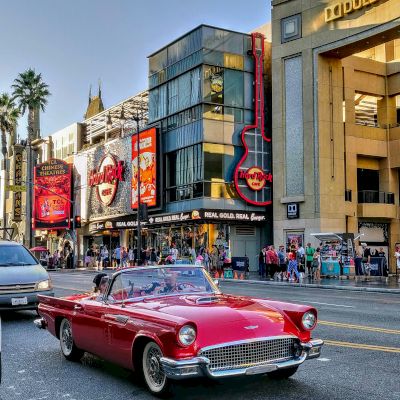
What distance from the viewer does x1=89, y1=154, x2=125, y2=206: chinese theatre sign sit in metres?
49.0

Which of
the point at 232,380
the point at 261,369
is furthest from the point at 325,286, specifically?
the point at 261,369

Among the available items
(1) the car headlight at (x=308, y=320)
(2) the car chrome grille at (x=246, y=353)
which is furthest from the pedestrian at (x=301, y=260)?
(2) the car chrome grille at (x=246, y=353)

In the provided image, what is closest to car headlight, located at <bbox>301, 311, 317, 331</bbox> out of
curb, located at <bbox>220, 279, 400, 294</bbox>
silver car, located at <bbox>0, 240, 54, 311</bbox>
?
silver car, located at <bbox>0, 240, 54, 311</bbox>

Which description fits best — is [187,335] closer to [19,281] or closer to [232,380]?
[232,380]

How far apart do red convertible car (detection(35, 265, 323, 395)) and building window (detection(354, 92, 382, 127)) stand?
35833 mm

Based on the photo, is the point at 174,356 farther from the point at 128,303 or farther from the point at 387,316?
the point at 387,316

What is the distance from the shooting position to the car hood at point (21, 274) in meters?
12.1

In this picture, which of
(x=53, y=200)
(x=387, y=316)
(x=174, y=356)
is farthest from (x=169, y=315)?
(x=53, y=200)

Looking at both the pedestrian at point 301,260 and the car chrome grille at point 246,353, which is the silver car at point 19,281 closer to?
the car chrome grille at point 246,353

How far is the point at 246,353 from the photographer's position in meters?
5.82

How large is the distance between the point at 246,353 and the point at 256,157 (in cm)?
3604

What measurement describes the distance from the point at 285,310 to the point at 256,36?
125 feet

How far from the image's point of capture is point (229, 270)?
32.8 meters

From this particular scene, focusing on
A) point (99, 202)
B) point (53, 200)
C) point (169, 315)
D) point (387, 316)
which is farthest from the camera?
point (53, 200)
